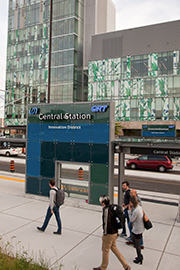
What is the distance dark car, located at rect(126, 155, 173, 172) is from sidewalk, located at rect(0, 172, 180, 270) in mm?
11336

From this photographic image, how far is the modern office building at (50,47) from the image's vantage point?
50.7m

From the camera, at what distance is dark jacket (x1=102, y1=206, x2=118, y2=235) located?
500cm

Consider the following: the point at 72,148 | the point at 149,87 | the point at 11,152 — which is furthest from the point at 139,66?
the point at 72,148

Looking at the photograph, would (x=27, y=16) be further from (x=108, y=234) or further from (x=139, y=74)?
(x=108, y=234)

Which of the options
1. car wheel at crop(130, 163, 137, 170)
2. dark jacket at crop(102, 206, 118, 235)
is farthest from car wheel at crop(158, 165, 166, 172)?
dark jacket at crop(102, 206, 118, 235)

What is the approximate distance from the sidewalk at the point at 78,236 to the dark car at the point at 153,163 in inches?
446

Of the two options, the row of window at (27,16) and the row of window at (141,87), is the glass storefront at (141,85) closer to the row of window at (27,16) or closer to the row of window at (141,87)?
the row of window at (141,87)

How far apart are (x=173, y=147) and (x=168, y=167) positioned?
13.6 metres

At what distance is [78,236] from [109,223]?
244cm

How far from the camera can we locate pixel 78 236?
277 inches

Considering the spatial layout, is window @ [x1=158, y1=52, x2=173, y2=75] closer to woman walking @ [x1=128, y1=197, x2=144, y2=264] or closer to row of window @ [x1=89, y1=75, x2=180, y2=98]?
row of window @ [x1=89, y1=75, x2=180, y2=98]

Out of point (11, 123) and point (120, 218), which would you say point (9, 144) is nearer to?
point (120, 218)

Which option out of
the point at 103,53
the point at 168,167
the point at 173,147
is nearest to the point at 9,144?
the point at 173,147

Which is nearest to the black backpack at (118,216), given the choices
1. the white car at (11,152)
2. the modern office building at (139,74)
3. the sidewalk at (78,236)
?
the sidewalk at (78,236)
